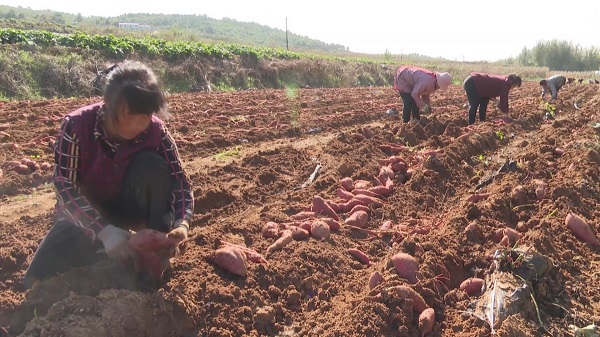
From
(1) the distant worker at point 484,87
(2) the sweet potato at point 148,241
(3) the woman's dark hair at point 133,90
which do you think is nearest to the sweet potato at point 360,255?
(2) the sweet potato at point 148,241

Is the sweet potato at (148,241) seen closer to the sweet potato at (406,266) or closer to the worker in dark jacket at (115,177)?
the worker in dark jacket at (115,177)

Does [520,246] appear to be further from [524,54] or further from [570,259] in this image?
[524,54]

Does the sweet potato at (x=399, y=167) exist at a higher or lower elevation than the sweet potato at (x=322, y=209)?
higher

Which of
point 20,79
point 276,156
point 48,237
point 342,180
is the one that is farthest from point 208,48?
point 48,237

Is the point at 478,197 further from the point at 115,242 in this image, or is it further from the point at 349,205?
the point at 115,242

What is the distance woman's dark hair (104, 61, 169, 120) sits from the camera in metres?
2.20

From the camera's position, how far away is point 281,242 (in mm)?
3326

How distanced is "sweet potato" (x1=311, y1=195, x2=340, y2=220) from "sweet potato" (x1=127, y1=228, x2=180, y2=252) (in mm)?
1834

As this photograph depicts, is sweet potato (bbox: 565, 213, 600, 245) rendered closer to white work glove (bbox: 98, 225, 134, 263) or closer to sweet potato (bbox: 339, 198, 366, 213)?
sweet potato (bbox: 339, 198, 366, 213)

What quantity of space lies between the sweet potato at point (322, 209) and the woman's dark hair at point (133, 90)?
1938 mm

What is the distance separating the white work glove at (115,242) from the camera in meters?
2.23

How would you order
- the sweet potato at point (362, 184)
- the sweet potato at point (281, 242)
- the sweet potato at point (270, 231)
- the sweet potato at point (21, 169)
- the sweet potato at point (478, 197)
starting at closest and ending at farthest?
1. the sweet potato at point (281, 242)
2. the sweet potato at point (270, 231)
3. the sweet potato at point (478, 197)
4. the sweet potato at point (362, 184)
5. the sweet potato at point (21, 169)

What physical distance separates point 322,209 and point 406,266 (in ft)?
3.83

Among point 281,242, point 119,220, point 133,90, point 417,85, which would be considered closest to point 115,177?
point 119,220
